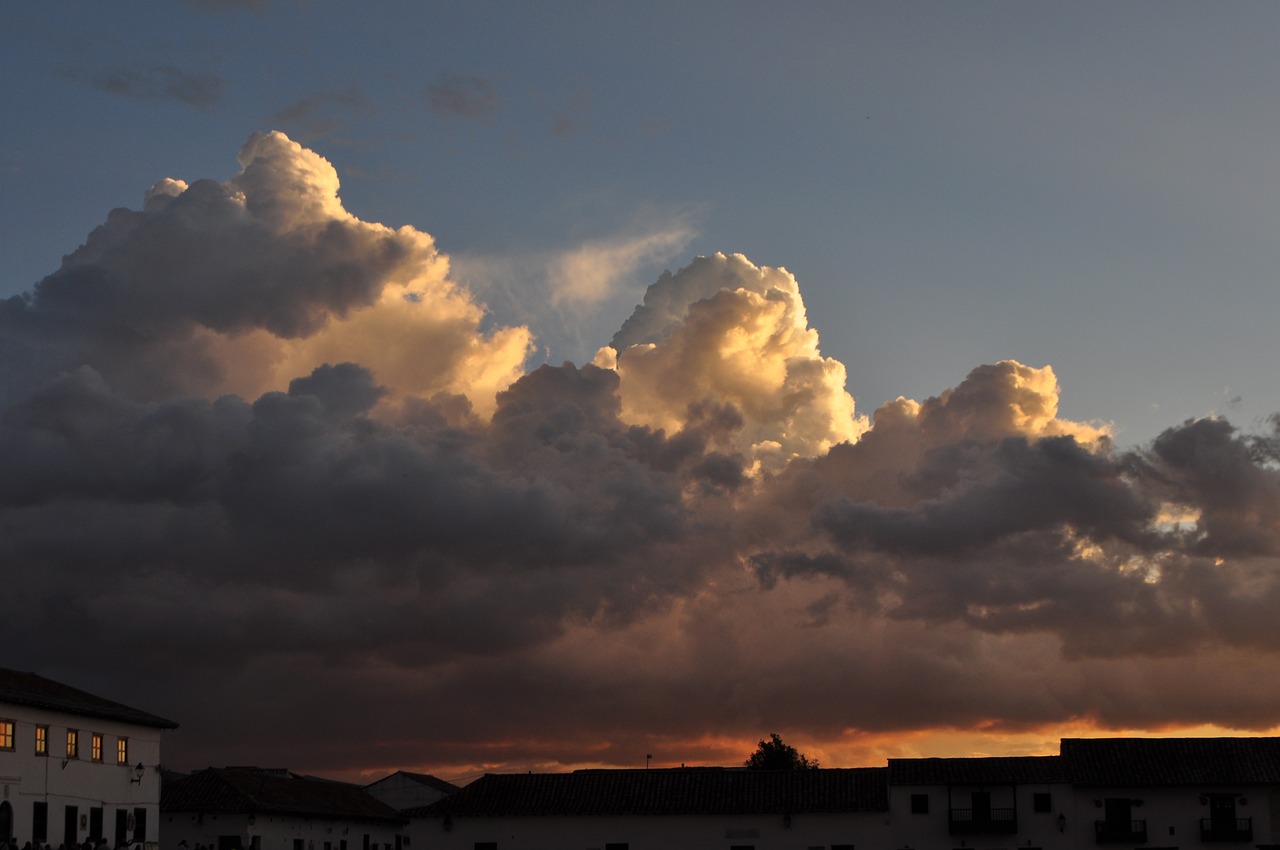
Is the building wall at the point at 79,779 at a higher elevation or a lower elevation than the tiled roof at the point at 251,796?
higher

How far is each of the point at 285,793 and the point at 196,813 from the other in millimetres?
8274

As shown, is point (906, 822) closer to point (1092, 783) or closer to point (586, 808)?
point (1092, 783)

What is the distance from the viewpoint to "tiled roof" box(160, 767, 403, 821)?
71.8 metres

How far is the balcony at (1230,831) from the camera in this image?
65500 millimetres

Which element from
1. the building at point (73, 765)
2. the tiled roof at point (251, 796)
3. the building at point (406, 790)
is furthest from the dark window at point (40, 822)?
the building at point (406, 790)

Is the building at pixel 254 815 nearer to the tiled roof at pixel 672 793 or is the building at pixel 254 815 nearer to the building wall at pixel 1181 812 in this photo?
the tiled roof at pixel 672 793

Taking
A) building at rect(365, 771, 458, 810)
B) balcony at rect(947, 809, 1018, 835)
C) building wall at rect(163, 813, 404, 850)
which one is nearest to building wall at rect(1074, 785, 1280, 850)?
balcony at rect(947, 809, 1018, 835)

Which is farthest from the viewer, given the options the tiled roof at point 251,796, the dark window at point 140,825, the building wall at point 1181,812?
the tiled roof at point 251,796

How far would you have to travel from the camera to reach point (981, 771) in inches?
2648

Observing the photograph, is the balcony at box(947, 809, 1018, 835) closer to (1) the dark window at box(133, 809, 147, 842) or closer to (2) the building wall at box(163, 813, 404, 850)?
(2) the building wall at box(163, 813, 404, 850)

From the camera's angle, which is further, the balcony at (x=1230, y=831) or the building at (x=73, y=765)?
the balcony at (x=1230, y=831)

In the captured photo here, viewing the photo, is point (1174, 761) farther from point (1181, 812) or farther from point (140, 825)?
point (140, 825)

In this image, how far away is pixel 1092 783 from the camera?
218 feet

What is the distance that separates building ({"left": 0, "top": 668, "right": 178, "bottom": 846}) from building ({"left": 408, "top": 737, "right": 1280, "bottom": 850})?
532 inches
